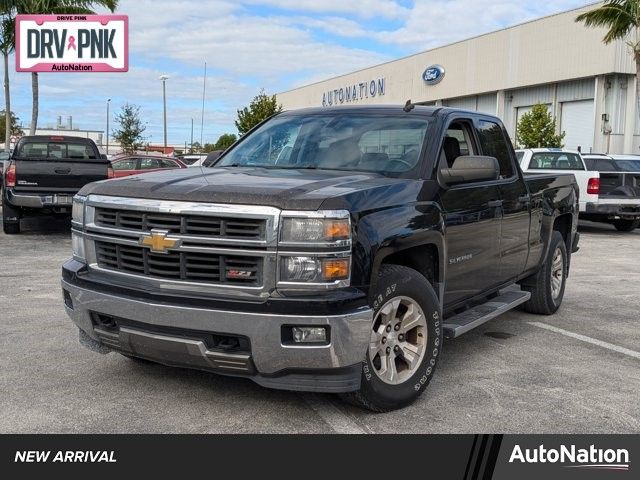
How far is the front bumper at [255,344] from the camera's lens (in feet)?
12.0

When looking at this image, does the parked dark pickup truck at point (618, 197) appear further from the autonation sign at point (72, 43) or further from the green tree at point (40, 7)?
the green tree at point (40, 7)

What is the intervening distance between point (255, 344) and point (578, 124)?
1282 inches

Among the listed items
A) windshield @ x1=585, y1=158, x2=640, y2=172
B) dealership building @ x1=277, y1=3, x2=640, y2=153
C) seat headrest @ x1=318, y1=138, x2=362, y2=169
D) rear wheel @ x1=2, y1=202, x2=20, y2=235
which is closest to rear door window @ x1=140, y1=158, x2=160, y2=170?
rear wheel @ x1=2, y1=202, x2=20, y2=235

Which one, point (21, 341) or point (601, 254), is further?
point (601, 254)

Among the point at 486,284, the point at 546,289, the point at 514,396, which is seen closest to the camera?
the point at 514,396

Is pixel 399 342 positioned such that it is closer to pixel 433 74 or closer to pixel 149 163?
pixel 149 163

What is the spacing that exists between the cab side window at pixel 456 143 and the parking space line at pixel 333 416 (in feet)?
5.79

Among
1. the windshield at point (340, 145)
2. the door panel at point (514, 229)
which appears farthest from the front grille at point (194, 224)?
the door panel at point (514, 229)

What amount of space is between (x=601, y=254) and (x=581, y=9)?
23.7 metres

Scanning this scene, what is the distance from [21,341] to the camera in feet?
18.7

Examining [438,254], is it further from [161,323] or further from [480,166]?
[161,323]

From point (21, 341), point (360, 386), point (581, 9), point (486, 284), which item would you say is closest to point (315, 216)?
point (360, 386)

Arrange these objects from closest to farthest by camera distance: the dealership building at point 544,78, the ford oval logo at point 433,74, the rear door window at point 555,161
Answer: the rear door window at point 555,161 → the dealership building at point 544,78 → the ford oval logo at point 433,74

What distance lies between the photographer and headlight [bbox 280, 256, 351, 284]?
366 centimetres
